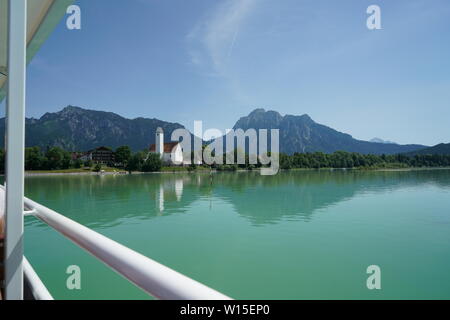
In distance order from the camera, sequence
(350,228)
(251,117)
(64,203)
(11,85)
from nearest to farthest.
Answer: (11,85) → (350,228) → (64,203) → (251,117)

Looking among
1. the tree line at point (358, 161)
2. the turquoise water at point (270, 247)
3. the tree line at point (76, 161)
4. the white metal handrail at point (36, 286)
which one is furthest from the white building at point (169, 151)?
the white metal handrail at point (36, 286)

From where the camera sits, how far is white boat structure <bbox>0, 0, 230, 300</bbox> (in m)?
0.42

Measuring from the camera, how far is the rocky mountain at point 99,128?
4818 inches

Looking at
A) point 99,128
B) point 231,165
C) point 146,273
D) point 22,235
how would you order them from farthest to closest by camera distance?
point 99,128, point 231,165, point 22,235, point 146,273

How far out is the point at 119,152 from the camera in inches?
2229

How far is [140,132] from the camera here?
13762 centimetres

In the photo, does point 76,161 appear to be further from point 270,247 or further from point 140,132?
point 140,132

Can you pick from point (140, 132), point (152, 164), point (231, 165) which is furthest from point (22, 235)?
point (140, 132)

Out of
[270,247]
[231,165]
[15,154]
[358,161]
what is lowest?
[270,247]

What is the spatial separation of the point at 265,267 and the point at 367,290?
2.57 metres

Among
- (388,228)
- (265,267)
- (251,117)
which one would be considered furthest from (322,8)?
(251,117)

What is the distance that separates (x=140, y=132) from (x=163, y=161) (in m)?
78.6
